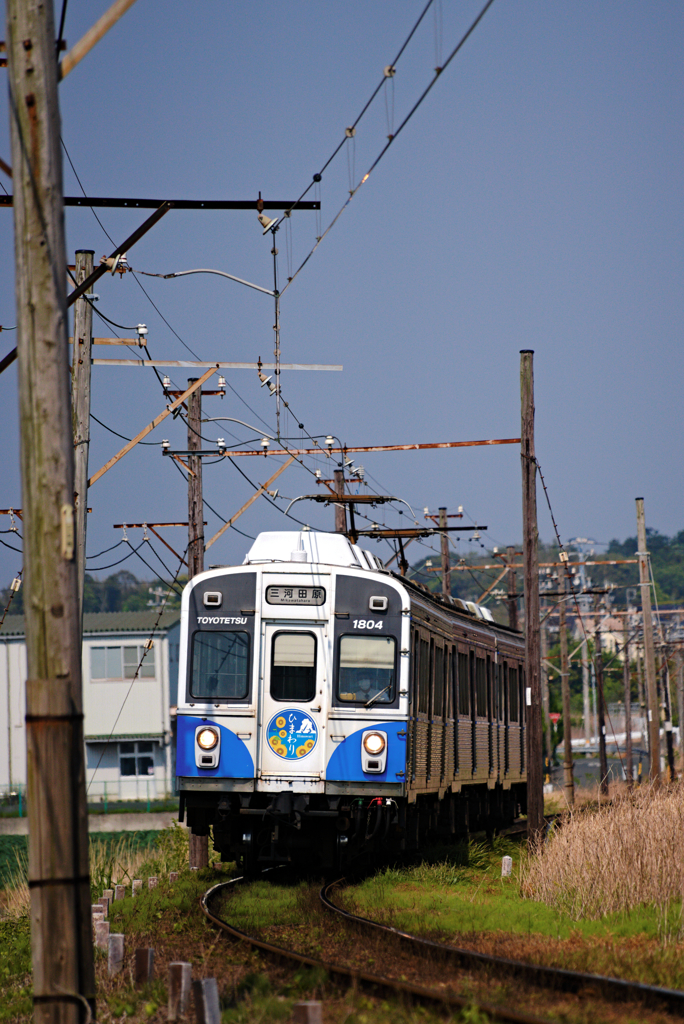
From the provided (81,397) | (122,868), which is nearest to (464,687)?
(122,868)

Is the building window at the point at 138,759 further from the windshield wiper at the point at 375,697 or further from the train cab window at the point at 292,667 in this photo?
the windshield wiper at the point at 375,697

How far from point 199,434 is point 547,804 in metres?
22.9

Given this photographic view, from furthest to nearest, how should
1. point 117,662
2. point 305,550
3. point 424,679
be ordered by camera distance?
point 117,662, point 424,679, point 305,550

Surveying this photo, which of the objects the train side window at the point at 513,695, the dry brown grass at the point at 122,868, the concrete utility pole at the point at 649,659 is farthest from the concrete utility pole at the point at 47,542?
the concrete utility pole at the point at 649,659

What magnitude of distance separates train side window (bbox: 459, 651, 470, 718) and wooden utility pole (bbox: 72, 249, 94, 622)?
6.15 meters

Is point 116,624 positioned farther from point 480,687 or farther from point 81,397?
point 81,397

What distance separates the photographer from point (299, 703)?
45.3ft

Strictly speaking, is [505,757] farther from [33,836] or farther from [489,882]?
[33,836]

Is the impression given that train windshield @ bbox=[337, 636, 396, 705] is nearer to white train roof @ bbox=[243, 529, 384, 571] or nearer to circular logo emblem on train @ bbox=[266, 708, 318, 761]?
circular logo emblem on train @ bbox=[266, 708, 318, 761]

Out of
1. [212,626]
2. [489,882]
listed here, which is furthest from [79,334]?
[489,882]

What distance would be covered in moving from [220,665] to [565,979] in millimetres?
6738

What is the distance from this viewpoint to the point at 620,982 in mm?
7582

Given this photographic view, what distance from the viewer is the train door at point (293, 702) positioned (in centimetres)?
1362

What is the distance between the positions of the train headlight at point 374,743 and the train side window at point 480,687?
6054 mm
